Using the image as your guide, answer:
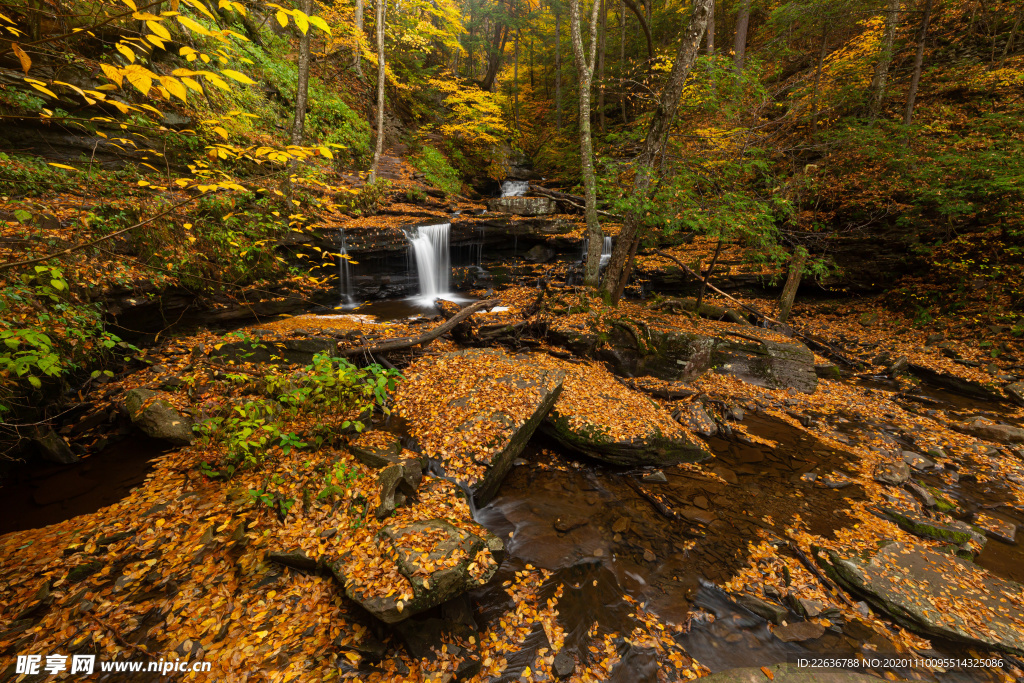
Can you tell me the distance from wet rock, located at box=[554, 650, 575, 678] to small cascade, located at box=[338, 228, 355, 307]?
11.7 m

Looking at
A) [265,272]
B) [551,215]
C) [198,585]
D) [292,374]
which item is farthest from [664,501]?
[551,215]

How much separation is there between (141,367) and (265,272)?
352cm

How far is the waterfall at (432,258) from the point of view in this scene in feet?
47.1

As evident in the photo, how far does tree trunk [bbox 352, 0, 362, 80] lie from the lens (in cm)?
1563

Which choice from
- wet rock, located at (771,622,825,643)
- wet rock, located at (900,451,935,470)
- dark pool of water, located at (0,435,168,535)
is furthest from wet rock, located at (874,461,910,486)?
dark pool of water, located at (0,435,168,535)

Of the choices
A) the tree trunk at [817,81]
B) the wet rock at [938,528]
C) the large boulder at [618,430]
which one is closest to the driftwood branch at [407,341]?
the large boulder at [618,430]

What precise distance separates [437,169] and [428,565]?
2018 centimetres

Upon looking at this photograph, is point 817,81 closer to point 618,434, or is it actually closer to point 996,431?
point 996,431

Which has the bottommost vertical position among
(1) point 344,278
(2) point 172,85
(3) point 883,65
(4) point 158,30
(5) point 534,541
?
(5) point 534,541

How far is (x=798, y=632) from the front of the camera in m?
4.15

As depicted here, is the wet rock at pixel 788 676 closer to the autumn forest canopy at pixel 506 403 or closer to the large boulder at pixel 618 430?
the autumn forest canopy at pixel 506 403

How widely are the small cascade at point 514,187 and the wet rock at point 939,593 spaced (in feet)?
66.2

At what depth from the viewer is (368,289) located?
13477 mm

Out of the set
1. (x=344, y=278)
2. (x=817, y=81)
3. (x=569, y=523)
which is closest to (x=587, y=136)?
(x=817, y=81)
